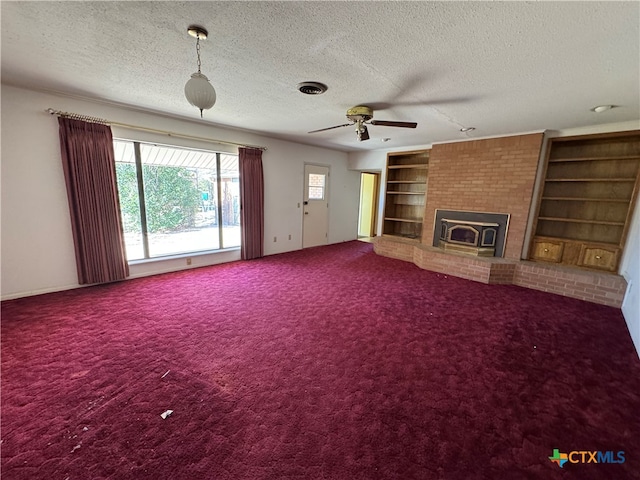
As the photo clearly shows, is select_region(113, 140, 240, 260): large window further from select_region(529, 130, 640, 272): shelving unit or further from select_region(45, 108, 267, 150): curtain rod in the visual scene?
select_region(529, 130, 640, 272): shelving unit

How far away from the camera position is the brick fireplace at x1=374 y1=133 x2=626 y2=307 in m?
3.62

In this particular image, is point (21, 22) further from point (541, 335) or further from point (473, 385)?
point (541, 335)

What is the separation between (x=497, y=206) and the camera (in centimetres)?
434

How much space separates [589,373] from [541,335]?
573 millimetres

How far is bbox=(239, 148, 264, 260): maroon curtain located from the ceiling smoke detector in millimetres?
2358

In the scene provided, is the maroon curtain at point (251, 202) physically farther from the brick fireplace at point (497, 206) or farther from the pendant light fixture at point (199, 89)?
the brick fireplace at point (497, 206)

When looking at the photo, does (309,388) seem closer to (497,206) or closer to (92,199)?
(92,199)

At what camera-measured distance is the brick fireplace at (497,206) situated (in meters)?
3.62

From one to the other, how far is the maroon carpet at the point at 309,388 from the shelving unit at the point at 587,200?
113 centimetres

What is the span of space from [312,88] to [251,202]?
2.71 metres

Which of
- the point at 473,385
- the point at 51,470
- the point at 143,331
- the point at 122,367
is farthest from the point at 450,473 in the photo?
the point at 143,331

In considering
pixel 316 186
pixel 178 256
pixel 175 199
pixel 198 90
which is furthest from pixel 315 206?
pixel 198 90

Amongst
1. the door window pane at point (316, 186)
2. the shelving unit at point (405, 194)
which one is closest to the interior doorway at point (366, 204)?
the shelving unit at point (405, 194)

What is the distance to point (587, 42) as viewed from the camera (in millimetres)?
1672
